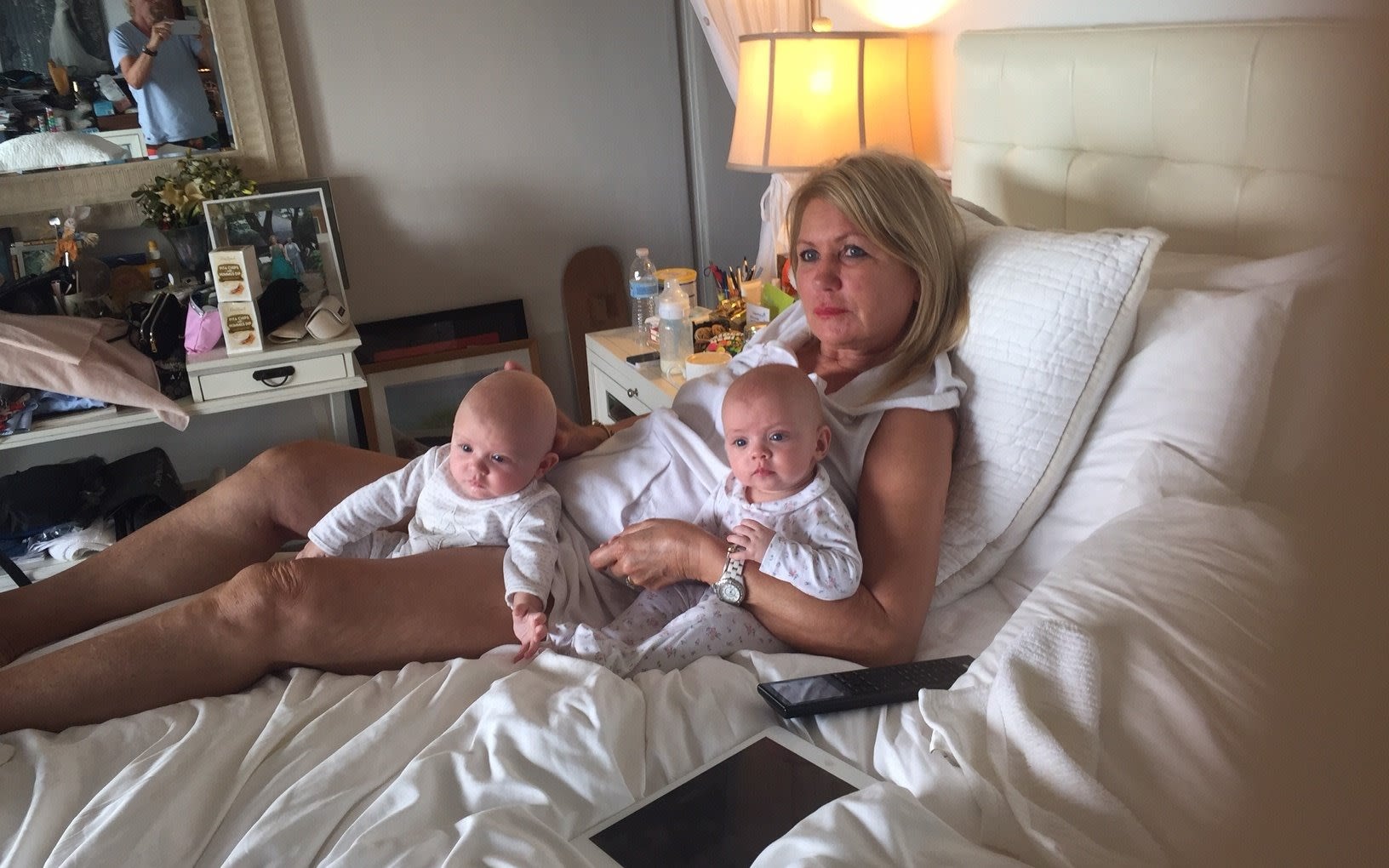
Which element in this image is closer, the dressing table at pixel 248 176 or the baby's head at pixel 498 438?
the baby's head at pixel 498 438

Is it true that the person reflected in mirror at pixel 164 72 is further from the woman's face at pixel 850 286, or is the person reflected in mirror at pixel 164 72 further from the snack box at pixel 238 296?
the woman's face at pixel 850 286

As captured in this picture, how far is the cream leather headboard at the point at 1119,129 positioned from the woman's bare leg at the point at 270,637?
1.07 m

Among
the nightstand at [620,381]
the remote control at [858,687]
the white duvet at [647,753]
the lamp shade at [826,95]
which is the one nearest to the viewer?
the white duvet at [647,753]

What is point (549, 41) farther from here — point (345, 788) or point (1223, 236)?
point (345, 788)

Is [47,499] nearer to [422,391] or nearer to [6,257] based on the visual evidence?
[6,257]

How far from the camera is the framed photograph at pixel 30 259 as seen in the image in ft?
8.70

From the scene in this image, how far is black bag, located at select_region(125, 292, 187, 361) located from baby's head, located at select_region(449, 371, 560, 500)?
4.66 ft

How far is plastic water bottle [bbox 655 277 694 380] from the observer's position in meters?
2.33

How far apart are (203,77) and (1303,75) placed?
3.09 metres

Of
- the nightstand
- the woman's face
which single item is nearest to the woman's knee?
the woman's face

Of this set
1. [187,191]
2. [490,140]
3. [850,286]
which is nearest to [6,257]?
[187,191]

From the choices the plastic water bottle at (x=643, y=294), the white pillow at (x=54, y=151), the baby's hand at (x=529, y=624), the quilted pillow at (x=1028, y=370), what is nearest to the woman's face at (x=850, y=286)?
the quilted pillow at (x=1028, y=370)

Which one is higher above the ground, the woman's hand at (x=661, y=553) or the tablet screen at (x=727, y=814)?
the woman's hand at (x=661, y=553)

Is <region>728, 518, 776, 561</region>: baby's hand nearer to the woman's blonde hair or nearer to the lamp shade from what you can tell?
the woman's blonde hair
